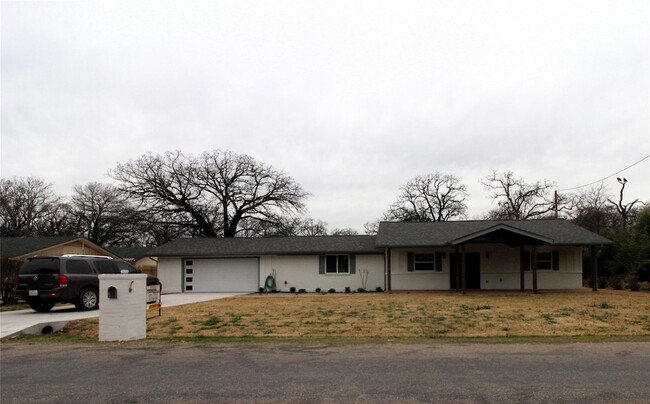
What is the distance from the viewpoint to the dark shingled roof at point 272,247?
28250mm

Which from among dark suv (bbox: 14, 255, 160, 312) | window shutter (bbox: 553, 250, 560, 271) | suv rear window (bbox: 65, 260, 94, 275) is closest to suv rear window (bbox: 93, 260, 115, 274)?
dark suv (bbox: 14, 255, 160, 312)

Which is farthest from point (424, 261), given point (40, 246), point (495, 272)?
point (40, 246)

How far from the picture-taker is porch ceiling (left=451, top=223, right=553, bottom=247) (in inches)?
882

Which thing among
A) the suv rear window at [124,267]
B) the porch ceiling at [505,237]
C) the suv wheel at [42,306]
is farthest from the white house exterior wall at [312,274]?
the suv wheel at [42,306]

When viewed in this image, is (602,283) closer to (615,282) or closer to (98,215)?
(615,282)

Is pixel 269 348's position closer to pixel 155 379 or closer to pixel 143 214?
pixel 155 379

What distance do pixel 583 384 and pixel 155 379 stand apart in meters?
5.27

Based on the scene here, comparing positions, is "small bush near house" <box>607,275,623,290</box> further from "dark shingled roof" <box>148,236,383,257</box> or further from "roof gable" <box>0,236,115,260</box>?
"roof gable" <box>0,236,115,260</box>

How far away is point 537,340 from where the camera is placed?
10070 millimetres

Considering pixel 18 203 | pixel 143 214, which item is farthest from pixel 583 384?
pixel 18 203

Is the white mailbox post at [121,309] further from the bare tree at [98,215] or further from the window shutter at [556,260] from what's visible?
the bare tree at [98,215]

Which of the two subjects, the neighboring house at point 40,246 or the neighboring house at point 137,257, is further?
the neighboring house at point 137,257

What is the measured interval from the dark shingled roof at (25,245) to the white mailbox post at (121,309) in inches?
831

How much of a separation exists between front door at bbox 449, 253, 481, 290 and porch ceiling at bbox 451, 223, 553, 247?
2689mm
